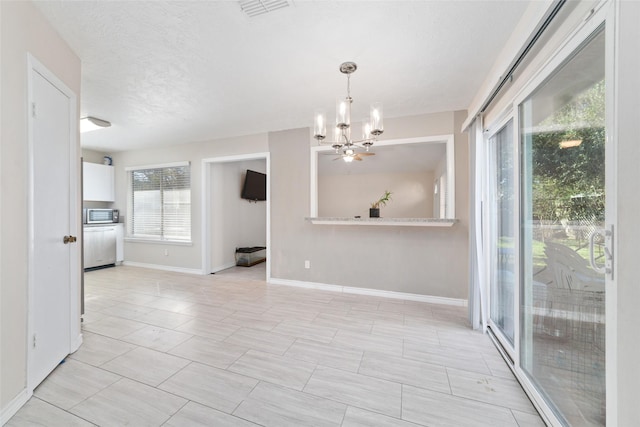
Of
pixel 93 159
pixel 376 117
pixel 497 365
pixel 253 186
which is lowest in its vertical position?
pixel 497 365

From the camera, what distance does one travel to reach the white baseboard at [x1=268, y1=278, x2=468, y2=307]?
3.16m

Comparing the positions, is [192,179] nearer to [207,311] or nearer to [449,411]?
[207,311]

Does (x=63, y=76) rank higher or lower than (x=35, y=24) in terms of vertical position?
lower

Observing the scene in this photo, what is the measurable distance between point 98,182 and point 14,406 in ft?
16.7

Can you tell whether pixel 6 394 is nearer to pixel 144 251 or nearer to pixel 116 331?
pixel 116 331

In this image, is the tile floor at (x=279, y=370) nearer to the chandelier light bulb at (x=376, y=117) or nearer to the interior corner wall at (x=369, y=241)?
the interior corner wall at (x=369, y=241)

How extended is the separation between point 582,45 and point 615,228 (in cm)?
89

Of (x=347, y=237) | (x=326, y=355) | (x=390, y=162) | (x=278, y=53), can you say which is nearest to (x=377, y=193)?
(x=390, y=162)

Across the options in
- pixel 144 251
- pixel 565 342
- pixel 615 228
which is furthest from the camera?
pixel 144 251

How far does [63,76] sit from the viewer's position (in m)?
1.90

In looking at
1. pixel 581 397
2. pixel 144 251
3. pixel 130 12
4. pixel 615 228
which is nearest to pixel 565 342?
pixel 581 397

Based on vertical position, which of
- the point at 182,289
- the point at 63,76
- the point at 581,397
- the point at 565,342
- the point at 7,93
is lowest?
the point at 182,289

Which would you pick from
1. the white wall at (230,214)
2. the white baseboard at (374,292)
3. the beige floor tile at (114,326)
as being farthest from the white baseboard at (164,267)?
the beige floor tile at (114,326)

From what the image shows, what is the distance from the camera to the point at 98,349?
81.9 inches
